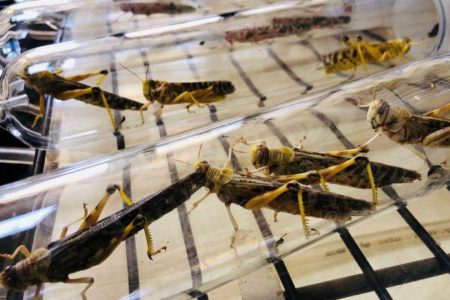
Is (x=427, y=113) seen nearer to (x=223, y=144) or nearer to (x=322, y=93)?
(x=322, y=93)

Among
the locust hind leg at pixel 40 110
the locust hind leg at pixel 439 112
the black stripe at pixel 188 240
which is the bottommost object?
the black stripe at pixel 188 240

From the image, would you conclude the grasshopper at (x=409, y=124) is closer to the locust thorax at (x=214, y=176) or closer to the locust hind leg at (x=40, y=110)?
the locust thorax at (x=214, y=176)

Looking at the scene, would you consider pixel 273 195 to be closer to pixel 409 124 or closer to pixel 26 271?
pixel 409 124

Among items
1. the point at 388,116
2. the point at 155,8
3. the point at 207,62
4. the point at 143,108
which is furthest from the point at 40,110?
the point at 388,116

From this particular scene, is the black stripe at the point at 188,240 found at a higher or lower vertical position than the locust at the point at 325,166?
lower

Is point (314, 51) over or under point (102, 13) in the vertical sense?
under

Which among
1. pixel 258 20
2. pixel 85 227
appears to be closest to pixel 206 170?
pixel 85 227

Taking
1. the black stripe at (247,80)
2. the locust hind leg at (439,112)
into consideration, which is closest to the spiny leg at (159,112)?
the black stripe at (247,80)
